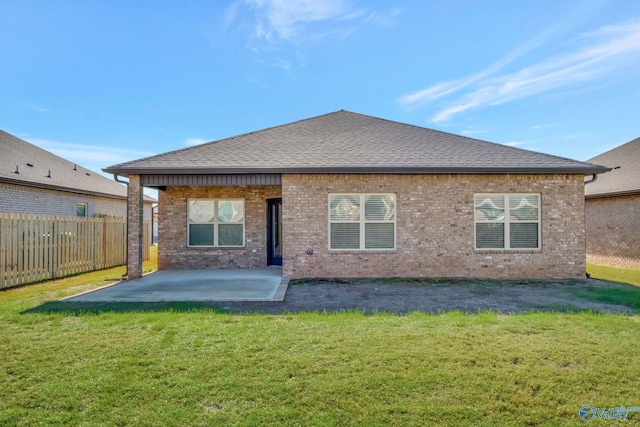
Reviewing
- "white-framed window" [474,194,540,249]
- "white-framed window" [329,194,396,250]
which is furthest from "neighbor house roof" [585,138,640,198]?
"white-framed window" [329,194,396,250]

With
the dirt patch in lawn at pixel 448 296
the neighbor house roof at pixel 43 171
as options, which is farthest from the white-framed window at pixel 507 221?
the neighbor house roof at pixel 43 171

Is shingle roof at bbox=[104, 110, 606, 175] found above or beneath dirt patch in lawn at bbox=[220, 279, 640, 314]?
above

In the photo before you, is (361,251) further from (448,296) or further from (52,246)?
(52,246)

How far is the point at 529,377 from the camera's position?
143 inches

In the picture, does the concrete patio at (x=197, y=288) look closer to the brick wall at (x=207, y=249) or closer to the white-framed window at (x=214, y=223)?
the brick wall at (x=207, y=249)

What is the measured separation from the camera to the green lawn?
3029 mm

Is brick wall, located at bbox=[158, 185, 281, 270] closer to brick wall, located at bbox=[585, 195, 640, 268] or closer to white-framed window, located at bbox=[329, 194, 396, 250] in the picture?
white-framed window, located at bbox=[329, 194, 396, 250]

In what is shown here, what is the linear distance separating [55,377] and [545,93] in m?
15.5

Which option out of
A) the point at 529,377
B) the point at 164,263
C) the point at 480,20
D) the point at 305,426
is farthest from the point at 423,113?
the point at 305,426

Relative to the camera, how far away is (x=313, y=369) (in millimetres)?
3766

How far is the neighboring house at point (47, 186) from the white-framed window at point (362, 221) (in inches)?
452

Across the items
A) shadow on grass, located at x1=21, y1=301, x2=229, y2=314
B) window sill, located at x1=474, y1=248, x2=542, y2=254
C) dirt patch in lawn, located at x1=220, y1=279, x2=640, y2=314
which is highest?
window sill, located at x1=474, y1=248, x2=542, y2=254

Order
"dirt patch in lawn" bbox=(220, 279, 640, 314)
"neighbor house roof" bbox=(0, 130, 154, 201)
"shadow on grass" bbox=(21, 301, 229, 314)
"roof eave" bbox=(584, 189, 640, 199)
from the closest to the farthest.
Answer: "shadow on grass" bbox=(21, 301, 229, 314) → "dirt patch in lawn" bbox=(220, 279, 640, 314) → "roof eave" bbox=(584, 189, 640, 199) → "neighbor house roof" bbox=(0, 130, 154, 201)

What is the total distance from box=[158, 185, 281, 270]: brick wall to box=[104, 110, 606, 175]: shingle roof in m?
1.54
